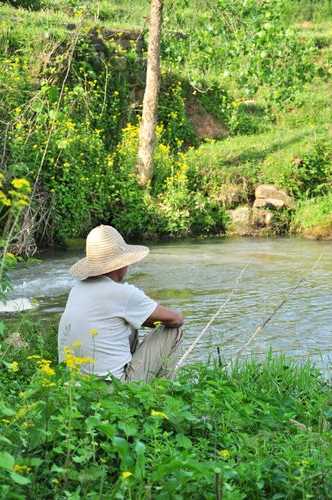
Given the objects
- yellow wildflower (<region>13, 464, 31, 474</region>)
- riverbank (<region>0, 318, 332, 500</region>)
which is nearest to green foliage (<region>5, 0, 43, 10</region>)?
riverbank (<region>0, 318, 332, 500</region>)

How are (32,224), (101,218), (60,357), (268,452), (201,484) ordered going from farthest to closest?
(101,218) < (32,224) < (60,357) < (268,452) < (201,484)

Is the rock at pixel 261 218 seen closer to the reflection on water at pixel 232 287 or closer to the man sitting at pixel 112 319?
the reflection on water at pixel 232 287


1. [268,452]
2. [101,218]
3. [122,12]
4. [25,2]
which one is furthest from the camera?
[122,12]

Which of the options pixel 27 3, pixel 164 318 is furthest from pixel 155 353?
pixel 27 3

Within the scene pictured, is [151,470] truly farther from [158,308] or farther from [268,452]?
[158,308]

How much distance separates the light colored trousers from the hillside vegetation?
21.7ft

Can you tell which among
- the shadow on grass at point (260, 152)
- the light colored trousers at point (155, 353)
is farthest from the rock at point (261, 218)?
the light colored trousers at point (155, 353)

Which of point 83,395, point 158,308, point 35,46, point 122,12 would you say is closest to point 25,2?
point 122,12

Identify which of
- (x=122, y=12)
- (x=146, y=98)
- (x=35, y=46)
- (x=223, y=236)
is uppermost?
(x=122, y=12)

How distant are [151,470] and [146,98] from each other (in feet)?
42.5

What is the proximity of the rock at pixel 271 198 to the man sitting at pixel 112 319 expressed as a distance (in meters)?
10.7

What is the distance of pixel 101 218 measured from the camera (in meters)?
15.4

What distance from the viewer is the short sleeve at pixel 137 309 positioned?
533 cm

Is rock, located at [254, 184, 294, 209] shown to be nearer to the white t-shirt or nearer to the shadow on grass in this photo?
the shadow on grass
